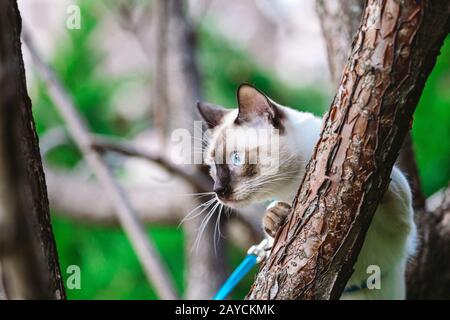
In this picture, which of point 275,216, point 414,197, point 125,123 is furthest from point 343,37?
point 125,123

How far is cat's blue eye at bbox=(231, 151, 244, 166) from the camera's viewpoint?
135 cm

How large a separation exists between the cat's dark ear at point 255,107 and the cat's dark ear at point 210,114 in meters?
0.15

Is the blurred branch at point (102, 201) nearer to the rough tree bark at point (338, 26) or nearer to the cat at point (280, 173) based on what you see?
the rough tree bark at point (338, 26)

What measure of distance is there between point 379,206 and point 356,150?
12.8 inches

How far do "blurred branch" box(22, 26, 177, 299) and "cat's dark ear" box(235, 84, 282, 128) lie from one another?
81cm

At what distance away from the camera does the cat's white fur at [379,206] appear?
133 centimetres

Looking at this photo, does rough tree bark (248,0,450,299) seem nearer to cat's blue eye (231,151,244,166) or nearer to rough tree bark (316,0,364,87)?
cat's blue eye (231,151,244,166)

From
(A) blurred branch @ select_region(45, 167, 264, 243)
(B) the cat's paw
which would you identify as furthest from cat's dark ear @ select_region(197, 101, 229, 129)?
(A) blurred branch @ select_region(45, 167, 264, 243)

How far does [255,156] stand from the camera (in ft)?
4.41

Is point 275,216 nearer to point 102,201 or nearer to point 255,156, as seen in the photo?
point 255,156

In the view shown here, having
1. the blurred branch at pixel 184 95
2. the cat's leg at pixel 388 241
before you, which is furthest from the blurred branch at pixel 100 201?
the cat's leg at pixel 388 241

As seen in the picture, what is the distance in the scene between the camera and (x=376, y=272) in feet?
4.67

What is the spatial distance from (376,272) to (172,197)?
1344 mm
